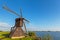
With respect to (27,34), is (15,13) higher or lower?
higher

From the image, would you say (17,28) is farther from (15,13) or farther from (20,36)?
(15,13)

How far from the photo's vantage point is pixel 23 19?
4288 cm

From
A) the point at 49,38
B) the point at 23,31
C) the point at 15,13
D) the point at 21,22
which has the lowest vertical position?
the point at 49,38

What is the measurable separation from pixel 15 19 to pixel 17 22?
196 centimetres

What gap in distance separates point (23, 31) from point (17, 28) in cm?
278

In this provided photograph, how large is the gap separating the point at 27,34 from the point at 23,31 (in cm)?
214

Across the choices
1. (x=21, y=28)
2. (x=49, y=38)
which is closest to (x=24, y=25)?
(x=21, y=28)

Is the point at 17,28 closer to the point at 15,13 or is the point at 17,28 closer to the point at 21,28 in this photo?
the point at 21,28

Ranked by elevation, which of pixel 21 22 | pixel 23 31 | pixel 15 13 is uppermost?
pixel 15 13

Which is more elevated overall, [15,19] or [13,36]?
[15,19]

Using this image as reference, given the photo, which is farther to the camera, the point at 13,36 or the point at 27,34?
the point at 27,34

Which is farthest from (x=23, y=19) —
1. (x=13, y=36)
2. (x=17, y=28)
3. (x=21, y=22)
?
(x=13, y=36)

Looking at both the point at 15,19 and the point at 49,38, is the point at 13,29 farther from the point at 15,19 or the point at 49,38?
the point at 49,38

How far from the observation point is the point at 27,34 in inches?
1700
